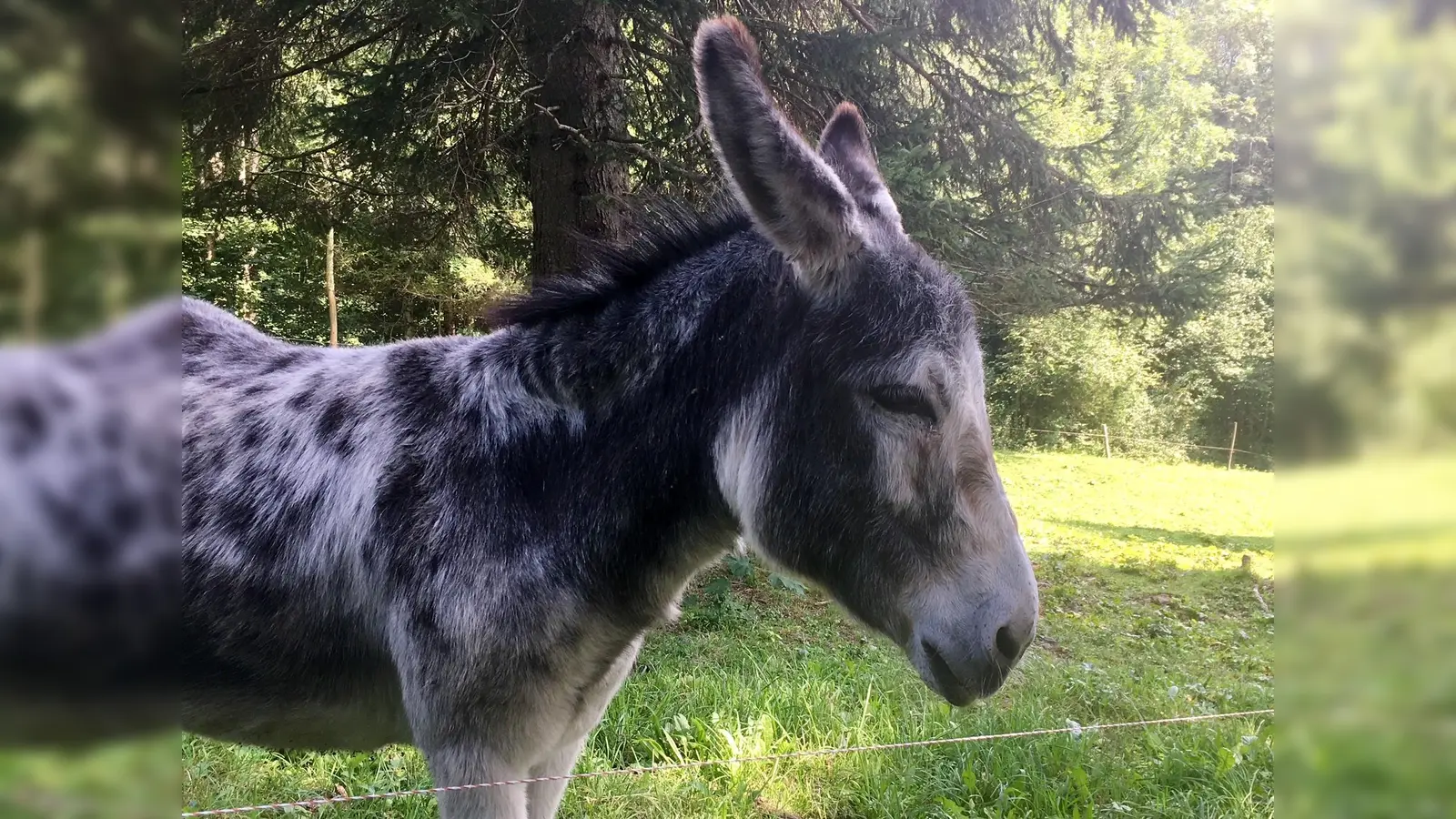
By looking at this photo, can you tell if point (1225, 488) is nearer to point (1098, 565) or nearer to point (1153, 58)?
point (1098, 565)

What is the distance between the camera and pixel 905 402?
145cm

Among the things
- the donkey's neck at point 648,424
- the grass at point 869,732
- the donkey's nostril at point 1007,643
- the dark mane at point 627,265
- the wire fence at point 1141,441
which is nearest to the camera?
the donkey's nostril at point 1007,643

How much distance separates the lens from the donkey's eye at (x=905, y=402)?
1.44 meters

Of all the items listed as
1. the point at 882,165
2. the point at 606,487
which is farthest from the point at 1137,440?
the point at 606,487

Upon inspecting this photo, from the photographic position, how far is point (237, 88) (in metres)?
3.96

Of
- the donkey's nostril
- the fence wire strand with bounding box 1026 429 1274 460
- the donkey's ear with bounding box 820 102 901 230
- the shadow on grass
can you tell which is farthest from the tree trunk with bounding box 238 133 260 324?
the shadow on grass

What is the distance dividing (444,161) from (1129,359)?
20.8 ft

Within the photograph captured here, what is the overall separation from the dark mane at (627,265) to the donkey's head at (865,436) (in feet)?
0.92

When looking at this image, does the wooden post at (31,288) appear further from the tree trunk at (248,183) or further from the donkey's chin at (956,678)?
the tree trunk at (248,183)

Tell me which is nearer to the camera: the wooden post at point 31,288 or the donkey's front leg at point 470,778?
the wooden post at point 31,288

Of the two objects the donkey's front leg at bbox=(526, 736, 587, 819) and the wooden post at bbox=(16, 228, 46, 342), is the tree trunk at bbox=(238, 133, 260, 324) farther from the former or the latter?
the wooden post at bbox=(16, 228, 46, 342)

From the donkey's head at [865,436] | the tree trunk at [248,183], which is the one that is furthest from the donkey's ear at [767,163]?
the tree trunk at [248,183]

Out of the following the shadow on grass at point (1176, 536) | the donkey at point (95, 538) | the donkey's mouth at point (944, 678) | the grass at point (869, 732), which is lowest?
the grass at point (869, 732)

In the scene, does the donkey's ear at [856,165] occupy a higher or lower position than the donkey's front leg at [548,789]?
higher
